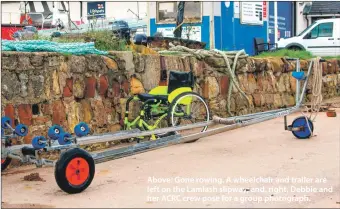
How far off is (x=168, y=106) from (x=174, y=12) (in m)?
11.0

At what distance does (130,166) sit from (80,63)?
179 centimetres

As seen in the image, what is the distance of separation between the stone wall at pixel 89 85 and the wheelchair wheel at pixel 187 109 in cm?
80

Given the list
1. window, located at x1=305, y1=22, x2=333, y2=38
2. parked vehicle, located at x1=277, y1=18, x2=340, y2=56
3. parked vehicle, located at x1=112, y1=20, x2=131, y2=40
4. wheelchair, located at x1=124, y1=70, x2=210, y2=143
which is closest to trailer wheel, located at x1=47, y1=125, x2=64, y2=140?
wheelchair, located at x1=124, y1=70, x2=210, y2=143

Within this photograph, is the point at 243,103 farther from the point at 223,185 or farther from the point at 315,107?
the point at 223,185

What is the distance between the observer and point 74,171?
552 centimetres

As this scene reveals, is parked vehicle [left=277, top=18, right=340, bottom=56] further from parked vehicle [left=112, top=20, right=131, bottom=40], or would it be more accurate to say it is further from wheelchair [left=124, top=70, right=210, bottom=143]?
wheelchair [left=124, top=70, right=210, bottom=143]

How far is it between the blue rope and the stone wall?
107mm

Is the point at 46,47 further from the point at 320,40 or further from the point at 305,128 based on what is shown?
the point at 320,40

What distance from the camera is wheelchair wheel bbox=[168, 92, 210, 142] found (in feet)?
26.8

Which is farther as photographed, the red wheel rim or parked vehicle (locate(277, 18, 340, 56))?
parked vehicle (locate(277, 18, 340, 56))

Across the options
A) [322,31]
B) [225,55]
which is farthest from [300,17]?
[225,55]

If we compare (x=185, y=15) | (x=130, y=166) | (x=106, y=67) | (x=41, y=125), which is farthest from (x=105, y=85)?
(x=185, y=15)

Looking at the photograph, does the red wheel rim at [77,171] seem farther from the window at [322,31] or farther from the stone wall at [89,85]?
the window at [322,31]

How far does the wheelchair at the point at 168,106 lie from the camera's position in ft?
26.7
